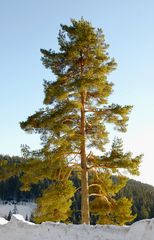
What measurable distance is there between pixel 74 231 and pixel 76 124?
26.5ft

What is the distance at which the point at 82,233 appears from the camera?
14531mm

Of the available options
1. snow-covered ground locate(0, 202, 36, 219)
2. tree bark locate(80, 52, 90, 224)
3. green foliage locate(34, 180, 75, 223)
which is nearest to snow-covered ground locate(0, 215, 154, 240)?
green foliage locate(34, 180, 75, 223)

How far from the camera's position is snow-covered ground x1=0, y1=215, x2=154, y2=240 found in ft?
45.6

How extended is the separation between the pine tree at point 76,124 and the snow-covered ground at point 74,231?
392 centimetres

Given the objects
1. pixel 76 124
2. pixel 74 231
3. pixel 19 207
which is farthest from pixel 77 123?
pixel 19 207

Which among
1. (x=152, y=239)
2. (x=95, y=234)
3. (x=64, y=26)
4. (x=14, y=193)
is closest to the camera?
(x=152, y=239)

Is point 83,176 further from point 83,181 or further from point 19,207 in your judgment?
point 19,207

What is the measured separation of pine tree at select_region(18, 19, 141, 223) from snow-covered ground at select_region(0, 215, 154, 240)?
392 centimetres

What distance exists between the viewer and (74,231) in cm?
1461

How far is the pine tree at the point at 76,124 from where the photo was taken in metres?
19.8

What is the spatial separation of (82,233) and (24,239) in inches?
101

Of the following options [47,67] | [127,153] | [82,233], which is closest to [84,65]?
[47,67]

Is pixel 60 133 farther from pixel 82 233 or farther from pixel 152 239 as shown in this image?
pixel 152 239

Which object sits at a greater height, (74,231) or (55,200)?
(55,200)
